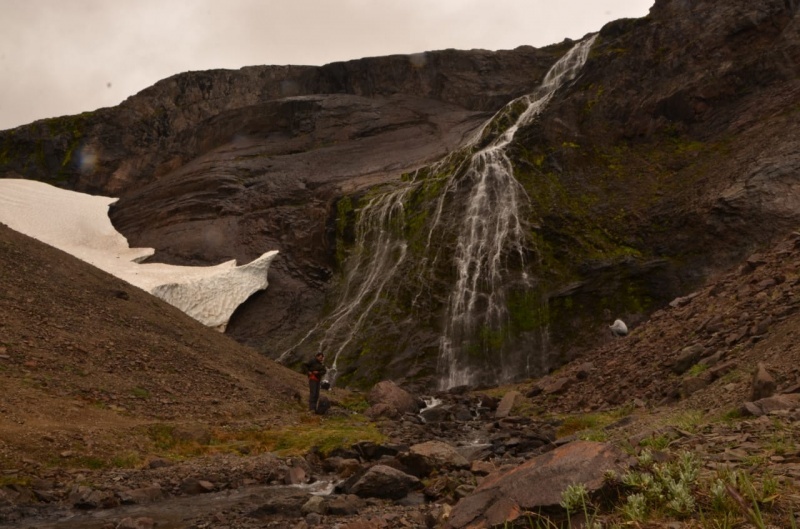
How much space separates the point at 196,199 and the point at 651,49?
116 feet

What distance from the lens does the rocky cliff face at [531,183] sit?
102 ft

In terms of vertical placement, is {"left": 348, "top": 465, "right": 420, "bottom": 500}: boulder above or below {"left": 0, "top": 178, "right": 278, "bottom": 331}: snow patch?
below

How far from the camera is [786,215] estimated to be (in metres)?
27.8

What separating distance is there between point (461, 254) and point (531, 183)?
21.5 feet

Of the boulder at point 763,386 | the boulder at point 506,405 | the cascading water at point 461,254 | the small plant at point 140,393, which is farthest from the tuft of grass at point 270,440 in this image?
the cascading water at point 461,254

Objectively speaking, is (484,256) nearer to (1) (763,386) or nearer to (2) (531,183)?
(2) (531,183)

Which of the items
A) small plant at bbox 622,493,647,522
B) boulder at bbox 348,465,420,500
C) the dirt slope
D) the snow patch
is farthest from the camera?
the snow patch

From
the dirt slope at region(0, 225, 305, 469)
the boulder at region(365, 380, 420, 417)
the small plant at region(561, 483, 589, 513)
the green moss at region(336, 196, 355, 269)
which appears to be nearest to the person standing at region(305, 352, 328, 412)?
the dirt slope at region(0, 225, 305, 469)

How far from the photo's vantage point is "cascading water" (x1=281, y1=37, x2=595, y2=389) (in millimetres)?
31672

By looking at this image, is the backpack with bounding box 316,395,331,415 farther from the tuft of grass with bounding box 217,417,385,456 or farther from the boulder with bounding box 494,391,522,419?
the boulder with bounding box 494,391,522,419

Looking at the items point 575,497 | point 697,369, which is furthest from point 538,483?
point 697,369

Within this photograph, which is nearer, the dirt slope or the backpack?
the dirt slope

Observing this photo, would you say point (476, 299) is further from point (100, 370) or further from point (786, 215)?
point (100, 370)

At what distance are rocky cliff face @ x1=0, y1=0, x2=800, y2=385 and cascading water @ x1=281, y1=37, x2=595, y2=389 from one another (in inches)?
13.2
